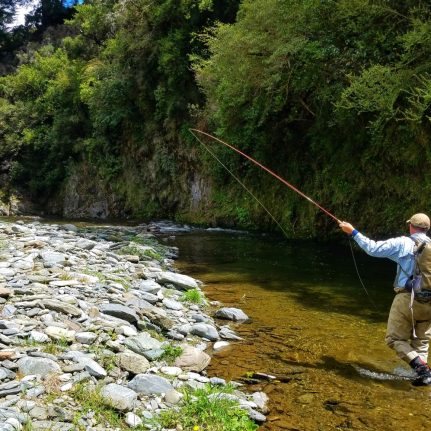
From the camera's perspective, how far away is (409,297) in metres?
4.89

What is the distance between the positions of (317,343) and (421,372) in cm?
128

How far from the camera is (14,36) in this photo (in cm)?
5122

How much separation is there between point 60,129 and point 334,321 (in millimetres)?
28366

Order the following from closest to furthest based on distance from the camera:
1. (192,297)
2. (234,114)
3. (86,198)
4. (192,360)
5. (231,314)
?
(192,360), (231,314), (192,297), (234,114), (86,198)

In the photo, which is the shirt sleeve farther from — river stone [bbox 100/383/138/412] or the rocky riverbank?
river stone [bbox 100/383/138/412]

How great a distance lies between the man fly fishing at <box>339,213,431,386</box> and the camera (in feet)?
15.6

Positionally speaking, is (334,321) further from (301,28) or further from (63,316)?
(301,28)

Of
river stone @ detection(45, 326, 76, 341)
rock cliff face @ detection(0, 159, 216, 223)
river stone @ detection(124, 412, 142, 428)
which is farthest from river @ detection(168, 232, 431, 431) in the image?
rock cliff face @ detection(0, 159, 216, 223)

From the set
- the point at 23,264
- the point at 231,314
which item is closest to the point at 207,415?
the point at 231,314

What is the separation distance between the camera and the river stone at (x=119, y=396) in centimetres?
346

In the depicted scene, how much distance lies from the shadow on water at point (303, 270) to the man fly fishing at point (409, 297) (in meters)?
1.64

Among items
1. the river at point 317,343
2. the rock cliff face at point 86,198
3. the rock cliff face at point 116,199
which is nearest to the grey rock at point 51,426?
the river at point 317,343

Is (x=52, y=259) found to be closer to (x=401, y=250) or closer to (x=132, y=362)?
(x=132, y=362)

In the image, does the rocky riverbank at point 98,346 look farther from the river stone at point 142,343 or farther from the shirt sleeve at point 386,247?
the shirt sleeve at point 386,247
